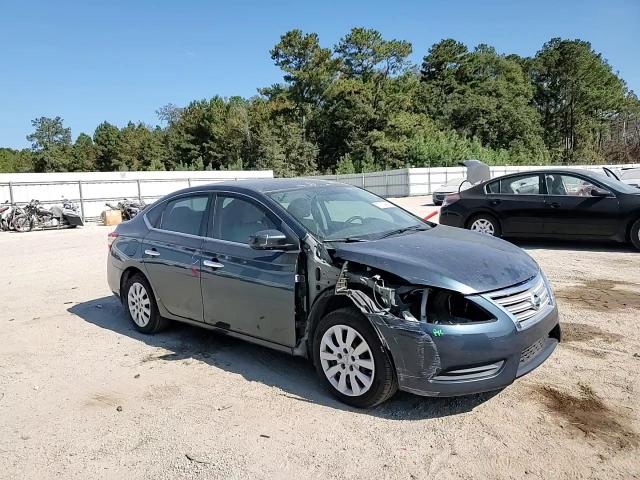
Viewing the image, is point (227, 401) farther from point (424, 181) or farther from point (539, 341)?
point (424, 181)

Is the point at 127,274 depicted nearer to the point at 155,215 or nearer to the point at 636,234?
the point at 155,215

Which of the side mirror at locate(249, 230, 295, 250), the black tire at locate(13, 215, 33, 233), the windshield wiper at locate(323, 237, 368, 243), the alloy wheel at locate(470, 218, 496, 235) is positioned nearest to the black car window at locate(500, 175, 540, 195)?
the alloy wheel at locate(470, 218, 496, 235)

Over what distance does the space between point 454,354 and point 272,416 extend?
4.32 feet

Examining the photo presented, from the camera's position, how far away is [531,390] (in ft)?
12.8

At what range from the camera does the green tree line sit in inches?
2083

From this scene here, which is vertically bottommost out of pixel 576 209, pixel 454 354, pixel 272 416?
pixel 272 416

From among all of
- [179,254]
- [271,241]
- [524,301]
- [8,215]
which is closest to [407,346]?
[524,301]

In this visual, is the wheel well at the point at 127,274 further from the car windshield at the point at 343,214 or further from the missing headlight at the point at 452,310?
the missing headlight at the point at 452,310

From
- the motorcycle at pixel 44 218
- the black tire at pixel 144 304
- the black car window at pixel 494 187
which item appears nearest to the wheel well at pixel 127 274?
the black tire at pixel 144 304

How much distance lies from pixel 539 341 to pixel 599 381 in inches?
28.8

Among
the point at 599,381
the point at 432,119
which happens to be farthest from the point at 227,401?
the point at 432,119

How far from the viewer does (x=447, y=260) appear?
3.75 meters

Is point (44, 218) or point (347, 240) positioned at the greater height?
point (347, 240)

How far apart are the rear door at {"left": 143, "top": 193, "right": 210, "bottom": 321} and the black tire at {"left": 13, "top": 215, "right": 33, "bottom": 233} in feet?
52.9
